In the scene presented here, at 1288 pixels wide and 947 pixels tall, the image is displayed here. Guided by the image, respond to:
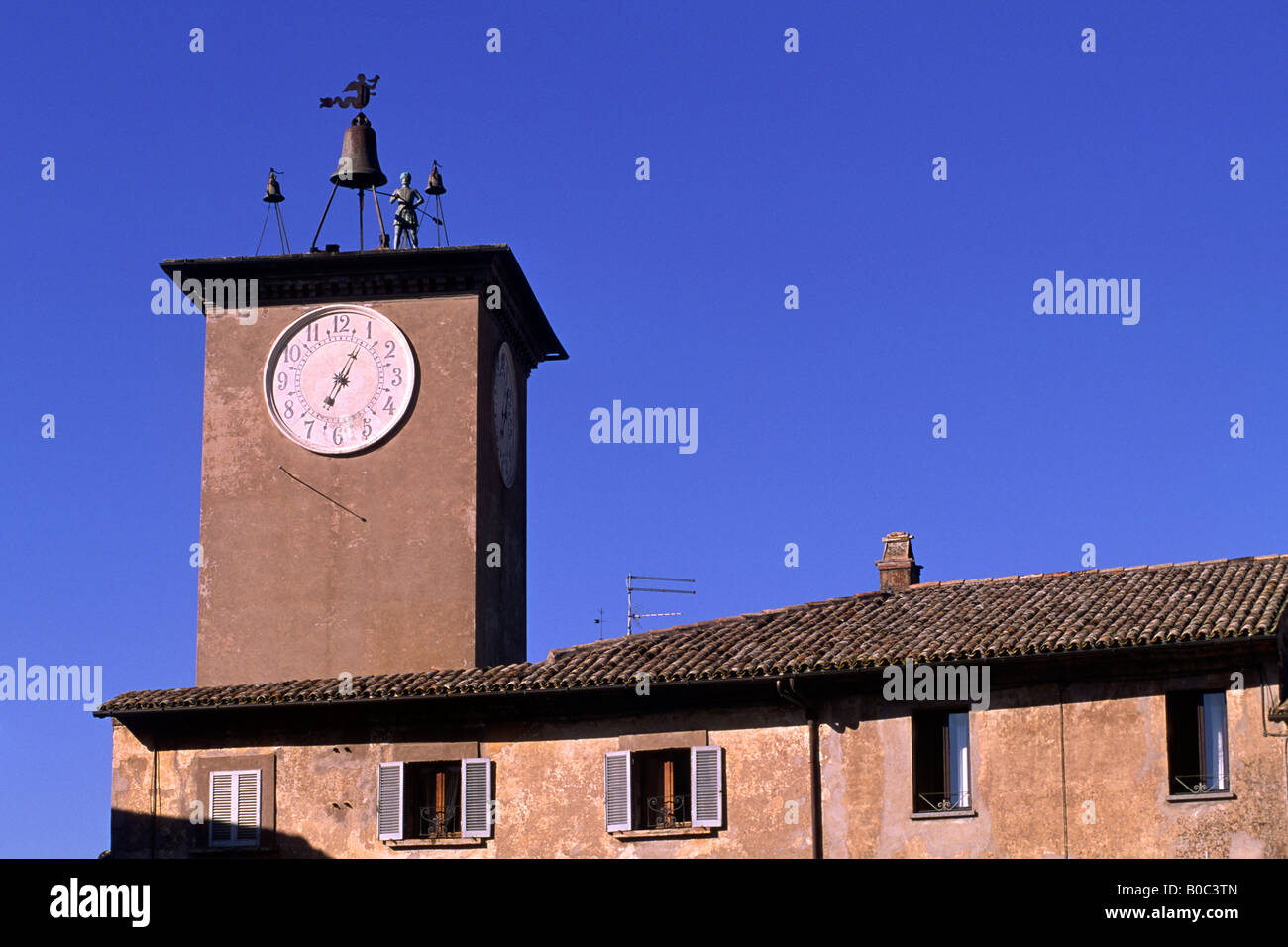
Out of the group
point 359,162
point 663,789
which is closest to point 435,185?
point 359,162

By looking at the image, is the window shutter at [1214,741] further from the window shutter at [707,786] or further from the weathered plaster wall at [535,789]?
the window shutter at [707,786]

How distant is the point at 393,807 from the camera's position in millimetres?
28000

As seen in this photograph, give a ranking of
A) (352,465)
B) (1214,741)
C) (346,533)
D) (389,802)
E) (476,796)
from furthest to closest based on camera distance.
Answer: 1. (352,465)
2. (346,533)
3. (389,802)
4. (476,796)
5. (1214,741)

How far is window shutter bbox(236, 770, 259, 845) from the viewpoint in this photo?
93.2 ft

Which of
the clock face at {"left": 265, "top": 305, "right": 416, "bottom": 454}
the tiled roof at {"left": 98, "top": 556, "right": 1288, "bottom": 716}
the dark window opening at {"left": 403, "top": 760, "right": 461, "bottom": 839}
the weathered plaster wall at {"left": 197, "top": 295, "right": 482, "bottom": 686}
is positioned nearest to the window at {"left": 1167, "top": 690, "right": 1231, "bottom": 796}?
the tiled roof at {"left": 98, "top": 556, "right": 1288, "bottom": 716}

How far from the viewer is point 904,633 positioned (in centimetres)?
2695

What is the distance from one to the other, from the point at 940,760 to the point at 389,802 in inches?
307

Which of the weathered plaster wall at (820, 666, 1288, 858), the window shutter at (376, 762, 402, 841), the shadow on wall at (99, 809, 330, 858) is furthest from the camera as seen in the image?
the shadow on wall at (99, 809, 330, 858)

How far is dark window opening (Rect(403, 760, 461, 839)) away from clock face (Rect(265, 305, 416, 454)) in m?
6.27

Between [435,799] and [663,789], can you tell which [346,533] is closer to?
[435,799]

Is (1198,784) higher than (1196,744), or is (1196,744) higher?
(1196,744)

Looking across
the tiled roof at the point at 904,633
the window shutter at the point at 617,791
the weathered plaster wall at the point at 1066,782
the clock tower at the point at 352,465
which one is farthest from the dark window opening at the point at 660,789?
the clock tower at the point at 352,465

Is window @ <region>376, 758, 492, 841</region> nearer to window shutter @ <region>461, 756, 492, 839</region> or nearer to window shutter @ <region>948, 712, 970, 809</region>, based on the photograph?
window shutter @ <region>461, 756, 492, 839</region>
